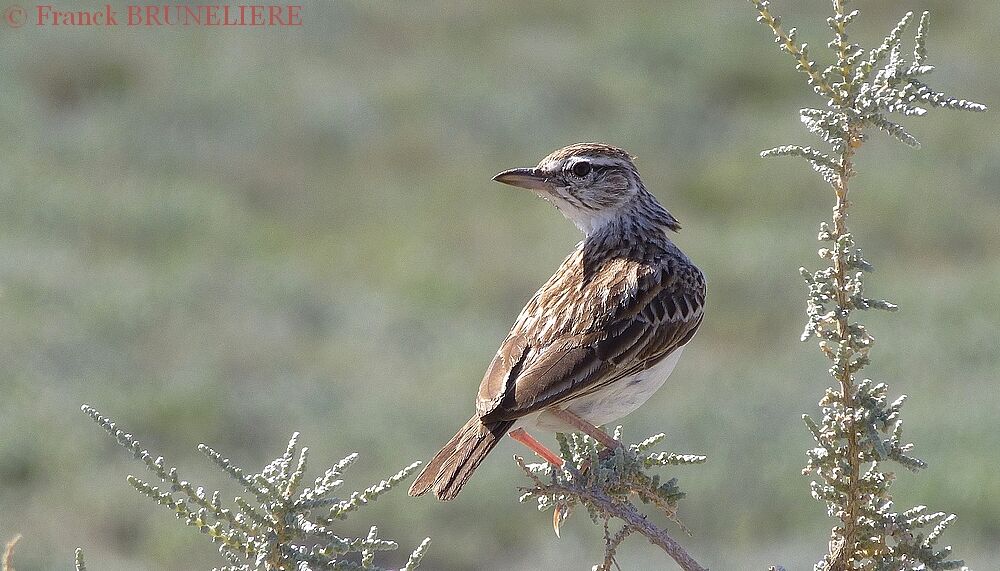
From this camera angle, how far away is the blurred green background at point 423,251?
1238cm

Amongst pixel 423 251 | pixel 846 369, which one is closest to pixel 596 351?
pixel 846 369

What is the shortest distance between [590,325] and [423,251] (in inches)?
508

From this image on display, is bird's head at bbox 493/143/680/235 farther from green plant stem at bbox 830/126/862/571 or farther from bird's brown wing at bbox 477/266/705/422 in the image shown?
green plant stem at bbox 830/126/862/571

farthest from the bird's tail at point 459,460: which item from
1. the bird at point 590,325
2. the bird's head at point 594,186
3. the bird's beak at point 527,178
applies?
the bird's head at point 594,186

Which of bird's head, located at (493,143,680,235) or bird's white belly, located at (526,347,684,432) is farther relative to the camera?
bird's head, located at (493,143,680,235)

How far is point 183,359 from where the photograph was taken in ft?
49.1

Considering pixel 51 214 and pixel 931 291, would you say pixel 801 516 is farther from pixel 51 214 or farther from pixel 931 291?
pixel 51 214

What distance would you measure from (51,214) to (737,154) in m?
9.46

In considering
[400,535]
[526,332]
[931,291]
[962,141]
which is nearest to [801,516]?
[400,535]

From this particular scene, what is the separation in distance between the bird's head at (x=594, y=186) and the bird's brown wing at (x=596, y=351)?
0.70 meters

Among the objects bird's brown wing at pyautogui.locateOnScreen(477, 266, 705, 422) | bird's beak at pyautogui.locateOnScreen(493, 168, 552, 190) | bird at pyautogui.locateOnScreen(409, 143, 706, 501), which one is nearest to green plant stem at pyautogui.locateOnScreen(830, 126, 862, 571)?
bird at pyautogui.locateOnScreen(409, 143, 706, 501)

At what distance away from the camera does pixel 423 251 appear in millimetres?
18281

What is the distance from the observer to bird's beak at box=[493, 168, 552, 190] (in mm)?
6062

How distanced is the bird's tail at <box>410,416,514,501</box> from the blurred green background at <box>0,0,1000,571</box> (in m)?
6.48
